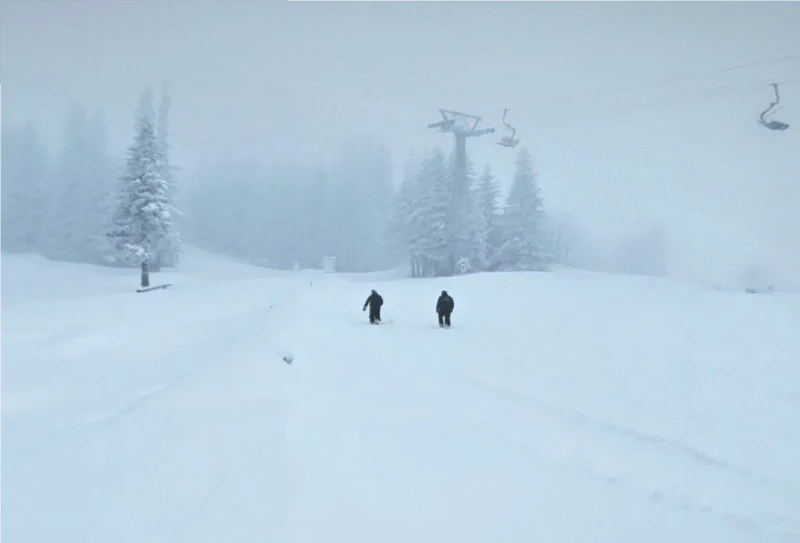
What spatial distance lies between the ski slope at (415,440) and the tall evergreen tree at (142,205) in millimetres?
20153

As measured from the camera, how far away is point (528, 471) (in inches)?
216

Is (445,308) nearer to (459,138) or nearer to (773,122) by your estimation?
(773,122)

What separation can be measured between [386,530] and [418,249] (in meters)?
44.2

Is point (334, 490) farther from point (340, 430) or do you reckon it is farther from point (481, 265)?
point (481, 265)

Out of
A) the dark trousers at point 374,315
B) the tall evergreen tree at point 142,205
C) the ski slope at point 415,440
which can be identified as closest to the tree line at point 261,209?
the tall evergreen tree at point 142,205

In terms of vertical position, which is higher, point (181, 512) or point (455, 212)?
point (455, 212)

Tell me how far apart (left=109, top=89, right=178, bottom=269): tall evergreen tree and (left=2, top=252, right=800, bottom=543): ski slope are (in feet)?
66.1

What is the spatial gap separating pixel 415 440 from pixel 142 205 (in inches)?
1334

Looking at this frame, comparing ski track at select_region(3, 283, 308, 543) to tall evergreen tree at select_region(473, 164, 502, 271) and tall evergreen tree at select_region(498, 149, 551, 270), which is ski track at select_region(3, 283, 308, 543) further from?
tall evergreen tree at select_region(473, 164, 502, 271)

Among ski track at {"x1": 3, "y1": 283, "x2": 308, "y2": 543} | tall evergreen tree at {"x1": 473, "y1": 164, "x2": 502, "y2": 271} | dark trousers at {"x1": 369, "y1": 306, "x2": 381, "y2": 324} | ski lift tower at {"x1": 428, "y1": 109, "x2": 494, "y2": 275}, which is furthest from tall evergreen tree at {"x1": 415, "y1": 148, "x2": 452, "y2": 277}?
ski track at {"x1": 3, "y1": 283, "x2": 308, "y2": 543}

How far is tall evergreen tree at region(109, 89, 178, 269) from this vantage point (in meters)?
33.9

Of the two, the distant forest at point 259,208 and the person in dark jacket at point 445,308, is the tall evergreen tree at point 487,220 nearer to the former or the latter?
the distant forest at point 259,208

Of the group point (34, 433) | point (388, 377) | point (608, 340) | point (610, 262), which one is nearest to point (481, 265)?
point (610, 262)

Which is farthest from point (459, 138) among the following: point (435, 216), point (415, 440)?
point (415, 440)
